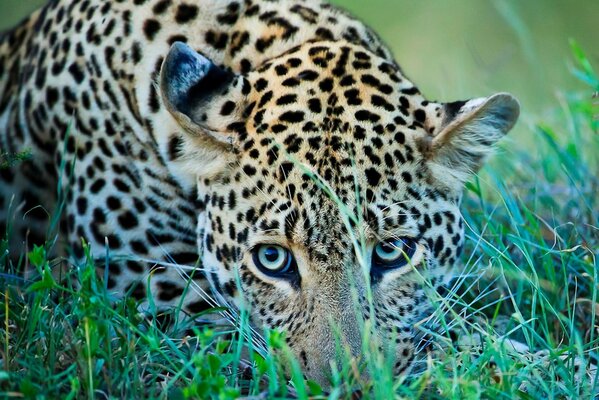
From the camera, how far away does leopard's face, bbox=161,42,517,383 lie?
4891mm

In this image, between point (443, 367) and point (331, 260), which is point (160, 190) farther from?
point (443, 367)

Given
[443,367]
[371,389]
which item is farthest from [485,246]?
[371,389]

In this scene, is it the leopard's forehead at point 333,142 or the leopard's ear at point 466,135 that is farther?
the leopard's ear at point 466,135

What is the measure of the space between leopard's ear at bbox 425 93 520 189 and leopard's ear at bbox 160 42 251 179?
98cm

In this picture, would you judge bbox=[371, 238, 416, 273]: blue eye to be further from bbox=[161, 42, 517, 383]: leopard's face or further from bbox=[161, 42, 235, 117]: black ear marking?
bbox=[161, 42, 235, 117]: black ear marking

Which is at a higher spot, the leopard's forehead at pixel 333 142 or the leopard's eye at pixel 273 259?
the leopard's forehead at pixel 333 142

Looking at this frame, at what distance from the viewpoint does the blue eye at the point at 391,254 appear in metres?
5.05

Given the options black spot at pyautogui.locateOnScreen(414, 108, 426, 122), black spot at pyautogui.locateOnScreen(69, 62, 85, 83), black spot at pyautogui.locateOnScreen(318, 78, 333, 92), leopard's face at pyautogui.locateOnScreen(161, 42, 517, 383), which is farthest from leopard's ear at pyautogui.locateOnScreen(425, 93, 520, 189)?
black spot at pyautogui.locateOnScreen(69, 62, 85, 83)

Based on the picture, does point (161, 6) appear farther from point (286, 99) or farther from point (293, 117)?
point (293, 117)

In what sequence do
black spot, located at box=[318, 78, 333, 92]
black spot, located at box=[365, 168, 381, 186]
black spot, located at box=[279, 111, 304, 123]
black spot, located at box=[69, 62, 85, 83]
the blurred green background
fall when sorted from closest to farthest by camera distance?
1. black spot, located at box=[365, 168, 381, 186]
2. black spot, located at box=[279, 111, 304, 123]
3. black spot, located at box=[318, 78, 333, 92]
4. black spot, located at box=[69, 62, 85, 83]
5. the blurred green background

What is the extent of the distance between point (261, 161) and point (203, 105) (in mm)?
488

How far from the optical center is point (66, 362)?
15.8 ft

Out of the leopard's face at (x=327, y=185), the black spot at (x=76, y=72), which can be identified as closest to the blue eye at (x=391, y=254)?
the leopard's face at (x=327, y=185)

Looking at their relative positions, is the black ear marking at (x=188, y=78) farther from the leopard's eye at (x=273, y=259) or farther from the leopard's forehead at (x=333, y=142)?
the leopard's eye at (x=273, y=259)
